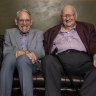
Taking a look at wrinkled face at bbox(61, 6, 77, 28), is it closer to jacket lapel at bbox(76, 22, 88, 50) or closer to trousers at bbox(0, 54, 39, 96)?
jacket lapel at bbox(76, 22, 88, 50)

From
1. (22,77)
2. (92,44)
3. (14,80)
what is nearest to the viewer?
(22,77)

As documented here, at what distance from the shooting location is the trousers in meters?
2.05

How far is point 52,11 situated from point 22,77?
4.59 feet

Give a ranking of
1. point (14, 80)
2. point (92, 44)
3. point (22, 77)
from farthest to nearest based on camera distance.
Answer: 1. point (92, 44)
2. point (14, 80)
3. point (22, 77)

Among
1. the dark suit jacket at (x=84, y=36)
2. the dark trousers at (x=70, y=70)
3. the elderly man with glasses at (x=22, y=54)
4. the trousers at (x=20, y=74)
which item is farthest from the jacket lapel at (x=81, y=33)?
the trousers at (x=20, y=74)

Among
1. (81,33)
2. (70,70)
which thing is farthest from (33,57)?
(81,33)

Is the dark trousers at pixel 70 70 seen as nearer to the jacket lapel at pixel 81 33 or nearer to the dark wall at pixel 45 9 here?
the jacket lapel at pixel 81 33

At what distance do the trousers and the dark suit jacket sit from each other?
1.82ft

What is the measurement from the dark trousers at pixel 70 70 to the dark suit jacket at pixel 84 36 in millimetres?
178

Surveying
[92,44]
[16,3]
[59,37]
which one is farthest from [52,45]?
[16,3]

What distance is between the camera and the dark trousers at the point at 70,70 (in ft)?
6.90

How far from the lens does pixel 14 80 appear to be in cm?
226

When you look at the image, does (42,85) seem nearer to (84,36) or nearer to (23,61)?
(23,61)

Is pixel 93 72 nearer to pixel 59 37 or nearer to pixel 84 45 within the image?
pixel 84 45
